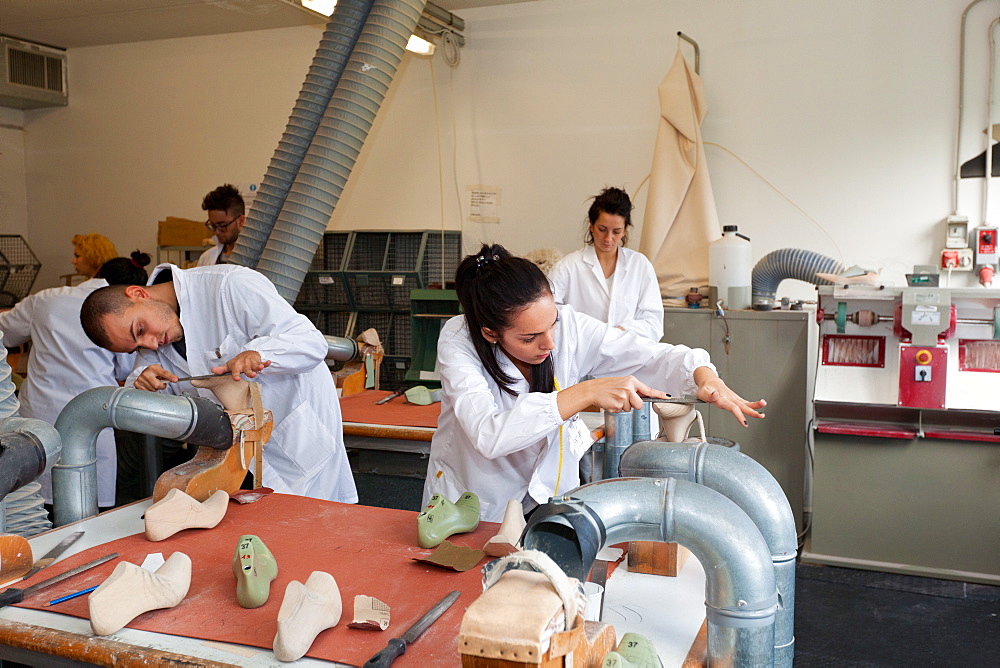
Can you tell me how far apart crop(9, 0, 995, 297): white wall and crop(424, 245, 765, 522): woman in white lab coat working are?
10.4 feet

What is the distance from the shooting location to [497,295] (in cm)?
189

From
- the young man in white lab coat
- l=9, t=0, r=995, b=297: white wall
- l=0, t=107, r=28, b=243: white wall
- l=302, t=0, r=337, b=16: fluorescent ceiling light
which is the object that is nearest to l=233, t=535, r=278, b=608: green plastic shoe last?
the young man in white lab coat

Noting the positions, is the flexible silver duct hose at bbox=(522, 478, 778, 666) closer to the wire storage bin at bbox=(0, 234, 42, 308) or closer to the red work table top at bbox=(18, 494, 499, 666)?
the red work table top at bbox=(18, 494, 499, 666)

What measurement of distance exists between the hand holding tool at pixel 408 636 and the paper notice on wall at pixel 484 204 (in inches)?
183

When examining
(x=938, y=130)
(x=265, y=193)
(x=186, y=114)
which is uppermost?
(x=186, y=114)

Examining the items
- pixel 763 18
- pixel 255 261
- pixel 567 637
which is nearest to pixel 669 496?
pixel 567 637

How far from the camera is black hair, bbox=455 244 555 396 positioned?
74.0 inches

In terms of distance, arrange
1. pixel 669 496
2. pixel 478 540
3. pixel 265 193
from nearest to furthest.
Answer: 1. pixel 669 496
2. pixel 478 540
3. pixel 265 193

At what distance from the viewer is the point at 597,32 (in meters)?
5.45

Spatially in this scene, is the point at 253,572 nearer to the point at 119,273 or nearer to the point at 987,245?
the point at 119,273

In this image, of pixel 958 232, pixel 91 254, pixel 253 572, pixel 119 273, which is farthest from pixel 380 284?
pixel 253 572

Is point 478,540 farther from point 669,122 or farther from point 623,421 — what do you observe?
point 669,122

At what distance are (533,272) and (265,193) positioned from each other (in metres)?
2.70

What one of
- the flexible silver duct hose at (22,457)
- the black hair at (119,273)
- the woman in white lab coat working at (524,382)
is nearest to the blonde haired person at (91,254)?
the black hair at (119,273)
